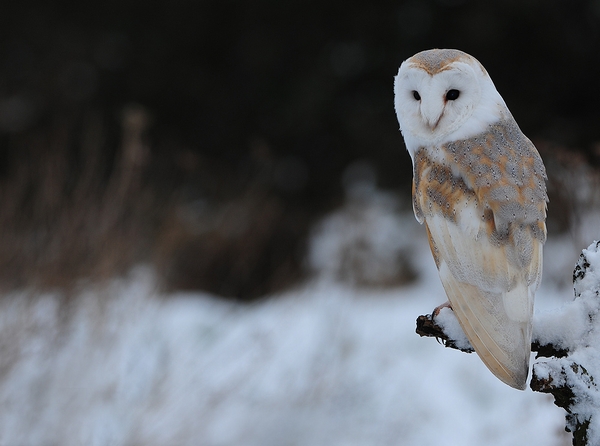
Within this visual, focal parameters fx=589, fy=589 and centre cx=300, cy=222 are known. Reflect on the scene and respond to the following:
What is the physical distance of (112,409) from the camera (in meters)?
2.76

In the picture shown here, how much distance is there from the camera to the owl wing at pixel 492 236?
1.09 m

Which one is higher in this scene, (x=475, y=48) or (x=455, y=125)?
(x=475, y=48)

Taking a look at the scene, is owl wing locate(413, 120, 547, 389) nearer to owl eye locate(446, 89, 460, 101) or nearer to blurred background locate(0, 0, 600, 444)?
owl eye locate(446, 89, 460, 101)

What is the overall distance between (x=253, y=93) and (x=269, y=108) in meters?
0.25

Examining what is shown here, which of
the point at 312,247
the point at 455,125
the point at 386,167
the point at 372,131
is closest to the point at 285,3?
the point at 372,131

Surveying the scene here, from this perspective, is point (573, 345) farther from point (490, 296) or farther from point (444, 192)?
point (444, 192)

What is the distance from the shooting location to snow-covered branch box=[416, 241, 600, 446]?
0.99m

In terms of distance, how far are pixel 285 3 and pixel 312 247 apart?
2399 millimetres

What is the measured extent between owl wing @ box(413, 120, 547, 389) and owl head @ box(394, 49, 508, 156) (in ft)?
0.12

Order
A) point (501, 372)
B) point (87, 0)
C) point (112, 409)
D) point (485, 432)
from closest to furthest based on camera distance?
point (501, 372) < point (112, 409) < point (485, 432) < point (87, 0)

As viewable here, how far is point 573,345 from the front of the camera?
3.51 ft

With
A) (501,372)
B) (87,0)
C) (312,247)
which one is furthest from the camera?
(87,0)

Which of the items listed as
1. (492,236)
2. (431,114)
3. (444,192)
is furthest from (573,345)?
(431,114)

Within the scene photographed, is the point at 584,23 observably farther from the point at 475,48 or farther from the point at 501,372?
the point at 501,372
